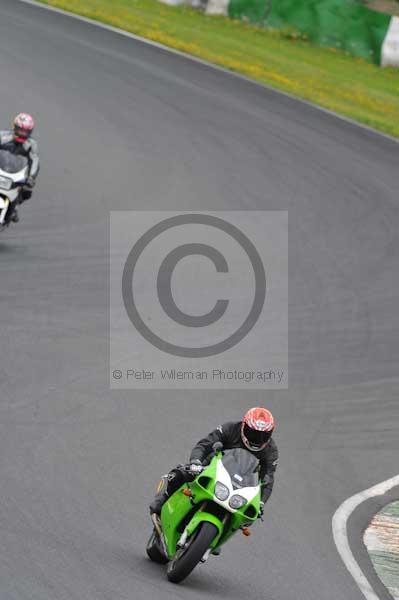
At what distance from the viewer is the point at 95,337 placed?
1379 centimetres

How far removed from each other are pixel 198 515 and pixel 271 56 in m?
23.0

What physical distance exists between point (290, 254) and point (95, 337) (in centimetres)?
533

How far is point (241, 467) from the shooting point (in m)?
8.34

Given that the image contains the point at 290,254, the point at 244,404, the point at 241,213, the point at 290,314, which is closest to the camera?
the point at 244,404

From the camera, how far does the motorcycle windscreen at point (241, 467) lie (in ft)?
27.0

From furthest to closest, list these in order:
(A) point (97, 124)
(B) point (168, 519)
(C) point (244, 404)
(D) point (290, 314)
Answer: (A) point (97, 124), (D) point (290, 314), (C) point (244, 404), (B) point (168, 519)

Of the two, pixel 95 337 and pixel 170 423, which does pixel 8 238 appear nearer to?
pixel 95 337

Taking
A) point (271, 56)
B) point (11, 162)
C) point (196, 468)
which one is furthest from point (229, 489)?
point (271, 56)

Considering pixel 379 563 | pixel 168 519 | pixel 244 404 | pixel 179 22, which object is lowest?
pixel 179 22

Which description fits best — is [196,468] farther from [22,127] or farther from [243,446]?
[22,127]

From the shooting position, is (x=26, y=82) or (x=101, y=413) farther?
(x=26, y=82)


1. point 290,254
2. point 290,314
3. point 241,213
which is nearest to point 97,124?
point 241,213

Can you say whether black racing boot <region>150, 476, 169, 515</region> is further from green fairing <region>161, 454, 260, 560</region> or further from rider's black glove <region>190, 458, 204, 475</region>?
rider's black glove <region>190, 458, 204, 475</region>

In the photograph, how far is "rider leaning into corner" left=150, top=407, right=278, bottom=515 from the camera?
8.48 metres
